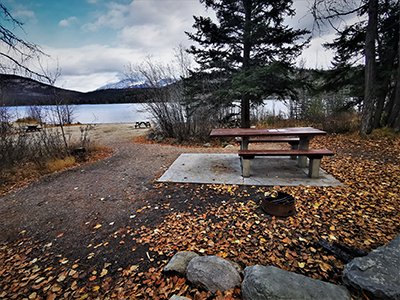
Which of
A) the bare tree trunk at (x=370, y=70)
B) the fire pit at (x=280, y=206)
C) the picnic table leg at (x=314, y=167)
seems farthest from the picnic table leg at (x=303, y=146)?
the bare tree trunk at (x=370, y=70)

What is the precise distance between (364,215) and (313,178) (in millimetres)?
1181

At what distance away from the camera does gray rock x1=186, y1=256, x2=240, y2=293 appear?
1.56 m

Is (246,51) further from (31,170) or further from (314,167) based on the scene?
(31,170)

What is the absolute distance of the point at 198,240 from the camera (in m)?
2.23

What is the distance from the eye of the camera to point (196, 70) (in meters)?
8.27

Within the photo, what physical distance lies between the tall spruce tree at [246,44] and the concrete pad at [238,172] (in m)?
3.34

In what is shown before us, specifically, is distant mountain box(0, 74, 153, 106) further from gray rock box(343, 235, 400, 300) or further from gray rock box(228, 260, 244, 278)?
gray rock box(343, 235, 400, 300)

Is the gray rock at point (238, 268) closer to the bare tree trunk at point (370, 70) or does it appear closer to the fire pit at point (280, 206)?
the fire pit at point (280, 206)

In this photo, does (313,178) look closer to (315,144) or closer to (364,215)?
(364,215)

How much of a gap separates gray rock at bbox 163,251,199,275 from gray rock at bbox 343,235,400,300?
4.37ft

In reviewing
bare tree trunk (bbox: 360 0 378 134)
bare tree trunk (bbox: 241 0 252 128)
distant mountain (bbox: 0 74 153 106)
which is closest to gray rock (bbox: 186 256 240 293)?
distant mountain (bbox: 0 74 153 106)

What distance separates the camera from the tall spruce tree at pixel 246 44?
7418 mm

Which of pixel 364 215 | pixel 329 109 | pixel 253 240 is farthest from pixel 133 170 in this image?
pixel 329 109

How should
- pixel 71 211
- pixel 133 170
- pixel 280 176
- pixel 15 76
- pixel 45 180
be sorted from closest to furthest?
1. pixel 71 211
2. pixel 15 76
3. pixel 280 176
4. pixel 45 180
5. pixel 133 170
